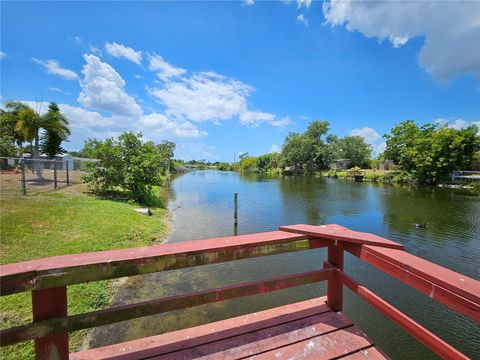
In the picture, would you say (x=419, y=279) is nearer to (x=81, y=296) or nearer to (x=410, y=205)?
(x=81, y=296)

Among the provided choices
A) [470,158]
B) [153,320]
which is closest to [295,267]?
[153,320]

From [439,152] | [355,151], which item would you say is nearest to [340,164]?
[355,151]

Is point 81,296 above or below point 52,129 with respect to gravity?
below

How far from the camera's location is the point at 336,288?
2463 millimetres

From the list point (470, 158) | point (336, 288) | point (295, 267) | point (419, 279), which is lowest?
point (295, 267)

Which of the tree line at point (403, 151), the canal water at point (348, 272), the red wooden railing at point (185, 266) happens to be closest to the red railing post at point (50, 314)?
the red wooden railing at point (185, 266)

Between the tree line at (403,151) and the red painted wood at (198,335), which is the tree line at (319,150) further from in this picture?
the red painted wood at (198,335)

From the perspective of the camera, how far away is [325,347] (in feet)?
6.57

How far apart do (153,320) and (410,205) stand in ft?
64.9

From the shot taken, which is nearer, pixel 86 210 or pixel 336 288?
pixel 336 288

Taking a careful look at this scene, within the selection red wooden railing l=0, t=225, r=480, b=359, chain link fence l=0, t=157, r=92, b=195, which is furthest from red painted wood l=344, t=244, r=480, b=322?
chain link fence l=0, t=157, r=92, b=195

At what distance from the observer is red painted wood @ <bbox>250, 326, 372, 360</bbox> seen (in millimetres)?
1918

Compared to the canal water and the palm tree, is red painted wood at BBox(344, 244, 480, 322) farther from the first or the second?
the palm tree

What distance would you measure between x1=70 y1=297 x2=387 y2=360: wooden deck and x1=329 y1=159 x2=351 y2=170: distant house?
59123mm
